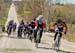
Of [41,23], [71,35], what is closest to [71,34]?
[71,35]

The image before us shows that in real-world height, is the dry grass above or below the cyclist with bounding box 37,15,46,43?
below

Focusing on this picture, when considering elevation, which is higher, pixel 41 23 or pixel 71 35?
Result: pixel 41 23

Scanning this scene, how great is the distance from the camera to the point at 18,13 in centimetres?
805

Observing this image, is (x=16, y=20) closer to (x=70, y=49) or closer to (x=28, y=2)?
(x=28, y=2)

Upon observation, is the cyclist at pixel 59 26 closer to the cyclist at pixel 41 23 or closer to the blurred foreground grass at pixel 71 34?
the blurred foreground grass at pixel 71 34

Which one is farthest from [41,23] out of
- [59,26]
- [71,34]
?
[71,34]

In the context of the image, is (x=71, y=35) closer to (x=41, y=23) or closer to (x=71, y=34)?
(x=71, y=34)

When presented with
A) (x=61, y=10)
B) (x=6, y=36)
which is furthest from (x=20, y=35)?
(x=61, y=10)

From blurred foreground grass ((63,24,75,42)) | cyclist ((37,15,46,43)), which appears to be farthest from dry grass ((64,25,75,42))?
cyclist ((37,15,46,43))

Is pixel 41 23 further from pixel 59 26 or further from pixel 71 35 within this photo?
pixel 71 35

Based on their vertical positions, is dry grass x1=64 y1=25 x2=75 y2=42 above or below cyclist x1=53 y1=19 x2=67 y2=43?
below

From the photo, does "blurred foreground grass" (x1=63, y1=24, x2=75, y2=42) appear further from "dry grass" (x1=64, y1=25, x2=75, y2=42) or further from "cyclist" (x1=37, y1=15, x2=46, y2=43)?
"cyclist" (x1=37, y1=15, x2=46, y2=43)

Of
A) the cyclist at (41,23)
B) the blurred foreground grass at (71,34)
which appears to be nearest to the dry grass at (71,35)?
the blurred foreground grass at (71,34)

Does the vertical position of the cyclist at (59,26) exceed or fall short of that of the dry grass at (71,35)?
it exceeds it
